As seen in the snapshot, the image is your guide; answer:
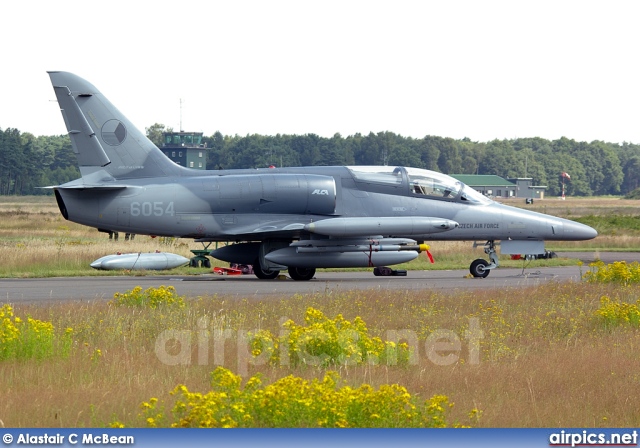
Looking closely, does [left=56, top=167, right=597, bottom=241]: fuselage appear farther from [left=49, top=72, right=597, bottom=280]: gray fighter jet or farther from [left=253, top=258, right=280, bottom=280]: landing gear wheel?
[left=253, top=258, right=280, bottom=280]: landing gear wheel

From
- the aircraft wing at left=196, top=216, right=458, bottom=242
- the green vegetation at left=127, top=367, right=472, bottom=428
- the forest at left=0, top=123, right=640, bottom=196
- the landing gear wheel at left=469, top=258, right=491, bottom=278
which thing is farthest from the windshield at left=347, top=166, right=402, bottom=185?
the forest at left=0, top=123, right=640, bottom=196

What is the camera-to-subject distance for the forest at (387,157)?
4434 inches

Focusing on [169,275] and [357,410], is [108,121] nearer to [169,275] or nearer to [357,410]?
[169,275]

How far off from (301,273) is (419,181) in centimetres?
397

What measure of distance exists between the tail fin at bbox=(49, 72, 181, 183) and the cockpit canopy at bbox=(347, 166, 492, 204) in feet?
17.1

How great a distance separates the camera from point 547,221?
24828mm

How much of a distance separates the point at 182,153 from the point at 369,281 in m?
78.4

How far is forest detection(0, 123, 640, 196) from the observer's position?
113 metres

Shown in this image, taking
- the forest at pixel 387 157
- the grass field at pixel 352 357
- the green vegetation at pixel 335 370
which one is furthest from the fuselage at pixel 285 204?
the forest at pixel 387 157

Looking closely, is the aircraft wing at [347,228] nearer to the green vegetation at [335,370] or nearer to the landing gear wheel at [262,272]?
the landing gear wheel at [262,272]

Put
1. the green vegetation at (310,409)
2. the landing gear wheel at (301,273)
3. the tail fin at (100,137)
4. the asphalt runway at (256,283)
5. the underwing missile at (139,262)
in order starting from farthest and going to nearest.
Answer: the underwing missile at (139,262)
the landing gear wheel at (301,273)
the tail fin at (100,137)
the asphalt runway at (256,283)
the green vegetation at (310,409)

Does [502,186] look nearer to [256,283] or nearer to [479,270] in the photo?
[479,270]

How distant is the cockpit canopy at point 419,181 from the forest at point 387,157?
79745 mm

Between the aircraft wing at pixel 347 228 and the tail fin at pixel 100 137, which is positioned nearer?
the aircraft wing at pixel 347 228
